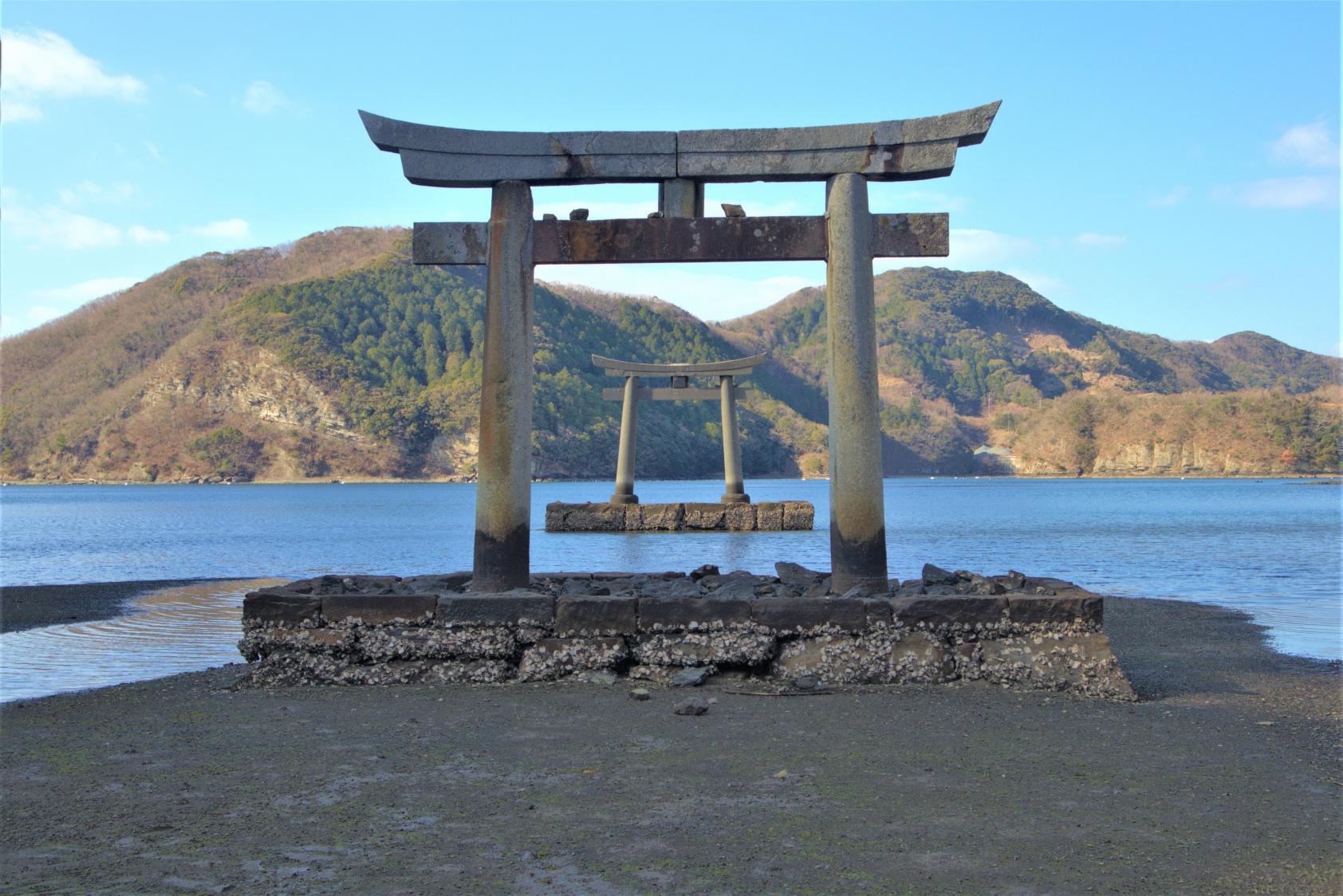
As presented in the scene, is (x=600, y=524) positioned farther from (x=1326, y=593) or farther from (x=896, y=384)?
(x=896, y=384)

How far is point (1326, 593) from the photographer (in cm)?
1884

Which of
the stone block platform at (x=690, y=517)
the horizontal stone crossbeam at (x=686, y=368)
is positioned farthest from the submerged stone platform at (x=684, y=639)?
the stone block platform at (x=690, y=517)

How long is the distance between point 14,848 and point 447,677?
3.95 meters

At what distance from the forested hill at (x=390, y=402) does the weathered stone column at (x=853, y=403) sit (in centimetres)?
11100

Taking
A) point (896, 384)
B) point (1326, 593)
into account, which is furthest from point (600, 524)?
point (896, 384)

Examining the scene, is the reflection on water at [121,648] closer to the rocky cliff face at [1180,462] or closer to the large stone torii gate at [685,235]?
the large stone torii gate at [685,235]

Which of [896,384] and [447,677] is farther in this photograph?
[896,384]

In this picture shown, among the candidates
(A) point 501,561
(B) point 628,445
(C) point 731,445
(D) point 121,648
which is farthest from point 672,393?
(A) point 501,561

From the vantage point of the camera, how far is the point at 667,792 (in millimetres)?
5238

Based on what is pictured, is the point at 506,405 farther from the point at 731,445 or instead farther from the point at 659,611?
the point at 731,445

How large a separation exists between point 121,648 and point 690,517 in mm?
28656

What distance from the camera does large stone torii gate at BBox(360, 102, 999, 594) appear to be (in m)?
8.88

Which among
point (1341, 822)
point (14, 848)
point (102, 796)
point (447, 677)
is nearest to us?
point (14, 848)

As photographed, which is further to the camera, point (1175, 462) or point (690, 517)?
point (1175, 462)
